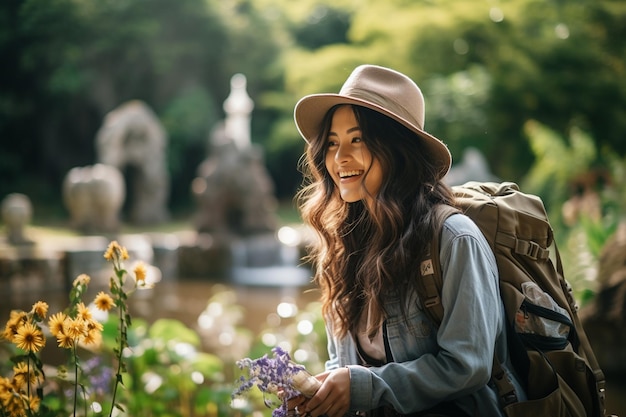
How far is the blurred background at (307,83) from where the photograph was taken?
11.7 metres

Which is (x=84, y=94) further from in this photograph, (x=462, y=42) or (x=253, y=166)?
(x=462, y=42)

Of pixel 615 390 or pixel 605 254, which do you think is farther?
pixel 605 254

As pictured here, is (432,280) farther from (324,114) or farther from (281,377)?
(324,114)

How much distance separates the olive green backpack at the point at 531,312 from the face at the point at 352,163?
0.18 m

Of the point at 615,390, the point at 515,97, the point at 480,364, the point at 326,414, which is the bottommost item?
the point at 615,390

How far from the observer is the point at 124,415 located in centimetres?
241

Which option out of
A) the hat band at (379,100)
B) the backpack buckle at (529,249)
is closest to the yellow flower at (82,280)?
the hat band at (379,100)

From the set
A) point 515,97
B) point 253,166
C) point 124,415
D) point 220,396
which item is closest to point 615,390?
point 220,396

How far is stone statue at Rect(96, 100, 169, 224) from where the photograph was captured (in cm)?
1535

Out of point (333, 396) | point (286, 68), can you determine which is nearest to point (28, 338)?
point (333, 396)

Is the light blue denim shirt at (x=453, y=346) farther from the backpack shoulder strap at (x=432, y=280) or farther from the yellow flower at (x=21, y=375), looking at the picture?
the yellow flower at (x=21, y=375)

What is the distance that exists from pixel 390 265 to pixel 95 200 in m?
11.7

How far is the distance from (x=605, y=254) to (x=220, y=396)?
2.76 meters

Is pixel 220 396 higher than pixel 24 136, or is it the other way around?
pixel 24 136
